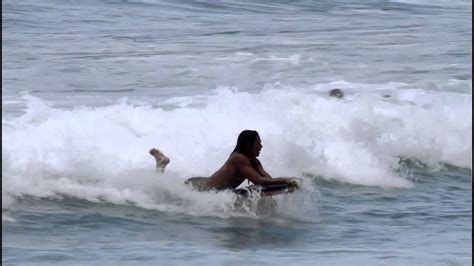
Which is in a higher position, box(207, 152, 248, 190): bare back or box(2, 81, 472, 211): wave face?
box(2, 81, 472, 211): wave face

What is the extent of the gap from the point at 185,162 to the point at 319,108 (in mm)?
3399

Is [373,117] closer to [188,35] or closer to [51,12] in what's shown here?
[188,35]

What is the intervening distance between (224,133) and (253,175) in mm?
4469

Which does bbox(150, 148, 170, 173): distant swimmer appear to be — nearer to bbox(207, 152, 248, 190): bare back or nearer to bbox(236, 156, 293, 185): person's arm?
bbox(207, 152, 248, 190): bare back

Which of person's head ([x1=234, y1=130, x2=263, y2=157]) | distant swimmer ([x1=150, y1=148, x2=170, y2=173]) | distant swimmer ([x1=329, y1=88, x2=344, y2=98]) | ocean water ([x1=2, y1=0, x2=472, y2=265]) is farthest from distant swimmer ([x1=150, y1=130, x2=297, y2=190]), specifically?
distant swimmer ([x1=329, y1=88, x2=344, y2=98])

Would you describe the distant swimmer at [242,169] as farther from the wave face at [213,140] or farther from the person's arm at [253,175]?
the wave face at [213,140]

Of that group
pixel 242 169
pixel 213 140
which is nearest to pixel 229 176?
pixel 242 169

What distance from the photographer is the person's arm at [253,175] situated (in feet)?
42.2

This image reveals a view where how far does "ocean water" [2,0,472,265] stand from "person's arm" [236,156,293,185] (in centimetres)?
20

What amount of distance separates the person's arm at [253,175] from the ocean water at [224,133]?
199 millimetres

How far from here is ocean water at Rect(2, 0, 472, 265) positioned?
12062mm

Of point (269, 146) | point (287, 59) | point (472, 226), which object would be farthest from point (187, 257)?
point (287, 59)

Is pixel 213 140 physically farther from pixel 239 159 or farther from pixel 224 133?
pixel 239 159

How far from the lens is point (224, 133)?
57.0 ft
